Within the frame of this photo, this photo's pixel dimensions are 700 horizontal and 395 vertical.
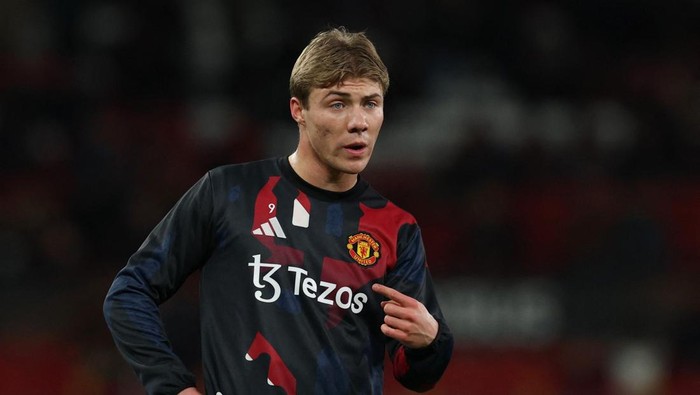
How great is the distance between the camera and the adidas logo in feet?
11.2

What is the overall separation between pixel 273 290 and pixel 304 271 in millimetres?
104

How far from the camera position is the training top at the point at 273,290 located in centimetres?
329

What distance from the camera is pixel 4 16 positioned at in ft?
37.1

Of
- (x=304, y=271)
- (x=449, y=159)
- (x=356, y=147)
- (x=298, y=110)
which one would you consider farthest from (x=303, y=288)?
(x=449, y=159)

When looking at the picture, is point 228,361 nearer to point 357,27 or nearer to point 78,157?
point 78,157

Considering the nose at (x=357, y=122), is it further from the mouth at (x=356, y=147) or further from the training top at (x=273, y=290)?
the training top at (x=273, y=290)

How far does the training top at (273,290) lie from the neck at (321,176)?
0.02 m

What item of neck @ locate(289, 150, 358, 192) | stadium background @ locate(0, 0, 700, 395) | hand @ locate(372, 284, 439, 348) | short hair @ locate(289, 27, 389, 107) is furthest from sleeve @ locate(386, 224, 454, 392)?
stadium background @ locate(0, 0, 700, 395)

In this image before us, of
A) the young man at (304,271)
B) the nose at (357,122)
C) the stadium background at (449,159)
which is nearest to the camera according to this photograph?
the young man at (304,271)

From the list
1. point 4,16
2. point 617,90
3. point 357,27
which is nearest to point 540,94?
point 617,90

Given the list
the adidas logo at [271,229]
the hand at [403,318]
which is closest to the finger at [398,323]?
the hand at [403,318]

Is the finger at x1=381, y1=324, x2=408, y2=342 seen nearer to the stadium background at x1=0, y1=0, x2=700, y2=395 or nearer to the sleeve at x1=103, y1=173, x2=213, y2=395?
the sleeve at x1=103, y1=173, x2=213, y2=395

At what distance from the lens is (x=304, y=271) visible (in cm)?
339

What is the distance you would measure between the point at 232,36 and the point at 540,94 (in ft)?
9.49
